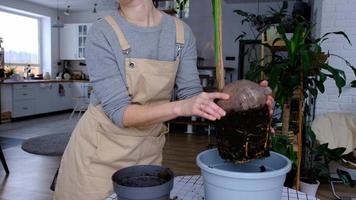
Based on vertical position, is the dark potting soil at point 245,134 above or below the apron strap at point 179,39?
below

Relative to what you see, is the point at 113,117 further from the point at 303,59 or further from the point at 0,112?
the point at 0,112

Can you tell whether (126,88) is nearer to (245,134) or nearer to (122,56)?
(122,56)

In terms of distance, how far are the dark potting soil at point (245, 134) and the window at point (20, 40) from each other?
24.1 ft

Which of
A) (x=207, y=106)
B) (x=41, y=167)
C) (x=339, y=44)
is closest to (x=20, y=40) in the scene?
(x=41, y=167)

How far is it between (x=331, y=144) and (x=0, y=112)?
5.71m

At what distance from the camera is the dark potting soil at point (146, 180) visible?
0.68 m

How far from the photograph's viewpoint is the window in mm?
6917

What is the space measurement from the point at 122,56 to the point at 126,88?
0.29 feet

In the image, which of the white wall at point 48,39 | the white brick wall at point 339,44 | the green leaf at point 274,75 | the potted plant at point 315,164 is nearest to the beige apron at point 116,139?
the green leaf at point 274,75

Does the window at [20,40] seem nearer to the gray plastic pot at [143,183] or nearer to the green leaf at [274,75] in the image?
the green leaf at [274,75]

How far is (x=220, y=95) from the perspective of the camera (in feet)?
2.06

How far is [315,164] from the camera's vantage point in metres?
2.82

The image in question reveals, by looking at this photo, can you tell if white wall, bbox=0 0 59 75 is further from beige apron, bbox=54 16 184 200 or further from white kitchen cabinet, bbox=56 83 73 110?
beige apron, bbox=54 16 184 200

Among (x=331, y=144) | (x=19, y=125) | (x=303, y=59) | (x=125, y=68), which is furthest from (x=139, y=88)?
(x=19, y=125)
